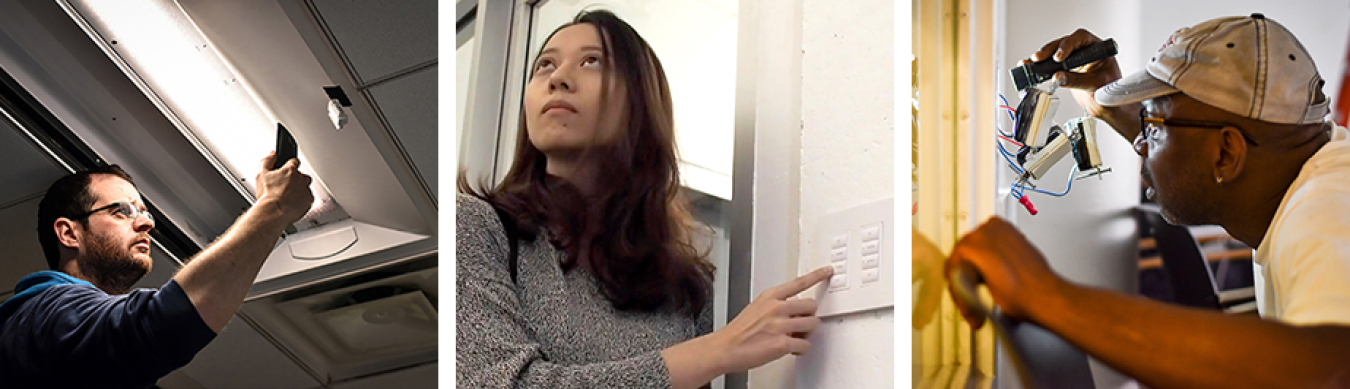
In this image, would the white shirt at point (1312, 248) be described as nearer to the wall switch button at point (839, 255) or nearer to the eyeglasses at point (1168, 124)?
the eyeglasses at point (1168, 124)

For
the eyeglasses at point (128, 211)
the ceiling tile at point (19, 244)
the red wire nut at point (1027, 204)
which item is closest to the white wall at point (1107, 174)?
the red wire nut at point (1027, 204)

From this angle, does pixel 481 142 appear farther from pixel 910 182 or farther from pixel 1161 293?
pixel 1161 293

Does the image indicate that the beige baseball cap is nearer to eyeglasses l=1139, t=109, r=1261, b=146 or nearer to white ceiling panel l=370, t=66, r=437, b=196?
eyeglasses l=1139, t=109, r=1261, b=146

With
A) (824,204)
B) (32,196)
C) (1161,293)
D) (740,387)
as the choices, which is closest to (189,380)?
(32,196)

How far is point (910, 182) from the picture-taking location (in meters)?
0.98

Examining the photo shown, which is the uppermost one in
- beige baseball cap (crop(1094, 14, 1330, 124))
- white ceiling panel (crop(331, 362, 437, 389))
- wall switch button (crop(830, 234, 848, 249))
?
beige baseball cap (crop(1094, 14, 1330, 124))

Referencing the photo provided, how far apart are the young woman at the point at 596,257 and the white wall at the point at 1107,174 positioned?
1.17 feet

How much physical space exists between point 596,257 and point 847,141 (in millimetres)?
348

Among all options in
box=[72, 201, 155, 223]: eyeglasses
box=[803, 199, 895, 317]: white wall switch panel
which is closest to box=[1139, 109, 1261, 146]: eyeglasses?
box=[803, 199, 895, 317]: white wall switch panel

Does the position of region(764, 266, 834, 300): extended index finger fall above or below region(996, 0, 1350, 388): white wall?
below

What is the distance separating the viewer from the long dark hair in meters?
1.20

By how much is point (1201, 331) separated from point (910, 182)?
1.16 ft

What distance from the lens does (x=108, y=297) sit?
1116 millimetres

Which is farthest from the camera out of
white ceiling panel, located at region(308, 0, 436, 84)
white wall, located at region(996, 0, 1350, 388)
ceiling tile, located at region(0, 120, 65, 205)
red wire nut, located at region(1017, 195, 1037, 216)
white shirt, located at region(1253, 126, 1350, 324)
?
white ceiling panel, located at region(308, 0, 436, 84)
